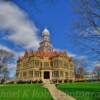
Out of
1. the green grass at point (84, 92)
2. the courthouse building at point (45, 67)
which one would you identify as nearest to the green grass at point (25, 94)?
the green grass at point (84, 92)

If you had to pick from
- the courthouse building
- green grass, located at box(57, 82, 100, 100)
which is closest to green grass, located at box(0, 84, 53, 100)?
green grass, located at box(57, 82, 100, 100)

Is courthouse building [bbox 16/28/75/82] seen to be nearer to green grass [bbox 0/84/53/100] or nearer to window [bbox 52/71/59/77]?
window [bbox 52/71/59/77]

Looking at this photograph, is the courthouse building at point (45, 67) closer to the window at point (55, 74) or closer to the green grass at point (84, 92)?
the window at point (55, 74)

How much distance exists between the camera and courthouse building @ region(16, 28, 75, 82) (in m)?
75.4

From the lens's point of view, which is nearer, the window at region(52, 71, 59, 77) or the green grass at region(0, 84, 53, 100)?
the green grass at region(0, 84, 53, 100)

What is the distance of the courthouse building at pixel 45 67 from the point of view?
75.4 m

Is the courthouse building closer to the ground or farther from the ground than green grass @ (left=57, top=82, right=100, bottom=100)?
farther from the ground

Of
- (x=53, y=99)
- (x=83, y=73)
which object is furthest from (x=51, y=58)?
(x=53, y=99)

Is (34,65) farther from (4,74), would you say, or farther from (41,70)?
(4,74)

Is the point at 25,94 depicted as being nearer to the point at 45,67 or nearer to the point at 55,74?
the point at 55,74

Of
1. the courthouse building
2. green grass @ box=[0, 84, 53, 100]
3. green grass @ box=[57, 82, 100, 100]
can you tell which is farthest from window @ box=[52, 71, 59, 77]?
green grass @ box=[0, 84, 53, 100]

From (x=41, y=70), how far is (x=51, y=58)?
503cm

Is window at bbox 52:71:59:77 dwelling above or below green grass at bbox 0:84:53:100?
above

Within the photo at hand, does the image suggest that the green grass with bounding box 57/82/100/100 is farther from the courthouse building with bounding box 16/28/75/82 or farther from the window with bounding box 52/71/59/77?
the window with bounding box 52/71/59/77
